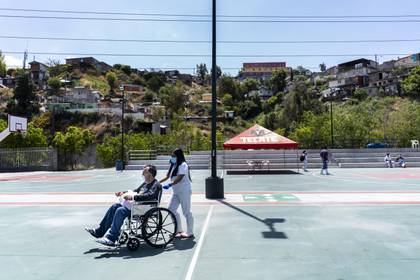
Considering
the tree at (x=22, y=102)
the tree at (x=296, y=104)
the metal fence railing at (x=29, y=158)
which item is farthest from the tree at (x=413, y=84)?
the tree at (x=22, y=102)

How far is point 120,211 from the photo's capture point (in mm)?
7027

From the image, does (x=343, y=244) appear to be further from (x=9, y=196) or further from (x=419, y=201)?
(x=9, y=196)

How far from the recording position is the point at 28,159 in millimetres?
38812

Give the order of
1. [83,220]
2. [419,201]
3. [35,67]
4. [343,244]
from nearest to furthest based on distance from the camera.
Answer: [343,244], [83,220], [419,201], [35,67]

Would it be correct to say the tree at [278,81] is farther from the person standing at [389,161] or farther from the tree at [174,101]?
the person standing at [389,161]

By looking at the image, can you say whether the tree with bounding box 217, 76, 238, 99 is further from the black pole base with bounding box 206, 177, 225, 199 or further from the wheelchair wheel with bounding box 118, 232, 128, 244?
the wheelchair wheel with bounding box 118, 232, 128, 244

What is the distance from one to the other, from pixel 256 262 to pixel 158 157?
31874 mm

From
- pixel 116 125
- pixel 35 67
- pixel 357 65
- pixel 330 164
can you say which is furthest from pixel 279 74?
pixel 330 164

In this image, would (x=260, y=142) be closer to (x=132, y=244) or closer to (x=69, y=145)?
(x=69, y=145)

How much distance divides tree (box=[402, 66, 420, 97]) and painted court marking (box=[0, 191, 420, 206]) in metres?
98.0

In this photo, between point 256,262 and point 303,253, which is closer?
point 256,262

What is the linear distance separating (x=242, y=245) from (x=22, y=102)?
122m

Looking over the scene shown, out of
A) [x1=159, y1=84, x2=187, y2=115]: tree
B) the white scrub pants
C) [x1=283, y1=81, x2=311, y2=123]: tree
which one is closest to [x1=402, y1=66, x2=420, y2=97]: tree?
[x1=283, y1=81, x2=311, y2=123]: tree

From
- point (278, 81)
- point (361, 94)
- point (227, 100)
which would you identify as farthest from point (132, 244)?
point (278, 81)
